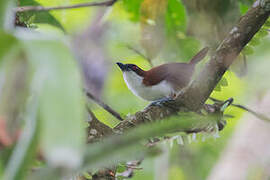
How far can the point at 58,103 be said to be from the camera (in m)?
0.44

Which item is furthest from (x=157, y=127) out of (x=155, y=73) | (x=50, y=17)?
(x=155, y=73)

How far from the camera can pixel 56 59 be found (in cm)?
47

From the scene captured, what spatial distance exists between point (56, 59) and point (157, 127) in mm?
151

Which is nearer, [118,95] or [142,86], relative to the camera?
[142,86]

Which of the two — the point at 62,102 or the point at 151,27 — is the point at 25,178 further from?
the point at 151,27

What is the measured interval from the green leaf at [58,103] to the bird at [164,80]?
159 cm

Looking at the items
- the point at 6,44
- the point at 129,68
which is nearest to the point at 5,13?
the point at 6,44

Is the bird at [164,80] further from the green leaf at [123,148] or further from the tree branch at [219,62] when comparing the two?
the green leaf at [123,148]

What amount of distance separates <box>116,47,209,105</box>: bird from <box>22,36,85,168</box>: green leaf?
1592 millimetres

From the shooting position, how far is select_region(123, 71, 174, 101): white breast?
2.28 metres

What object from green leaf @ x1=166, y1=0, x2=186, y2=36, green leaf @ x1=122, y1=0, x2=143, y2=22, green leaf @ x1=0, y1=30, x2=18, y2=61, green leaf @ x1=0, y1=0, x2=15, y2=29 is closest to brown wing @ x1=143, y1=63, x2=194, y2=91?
green leaf @ x1=166, y1=0, x2=186, y2=36

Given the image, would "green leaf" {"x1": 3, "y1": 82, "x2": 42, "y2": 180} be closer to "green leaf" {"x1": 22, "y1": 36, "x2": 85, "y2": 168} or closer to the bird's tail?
"green leaf" {"x1": 22, "y1": 36, "x2": 85, "y2": 168}

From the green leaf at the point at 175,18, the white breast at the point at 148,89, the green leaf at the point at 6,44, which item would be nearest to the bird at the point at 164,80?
the white breast at the point at 148,89

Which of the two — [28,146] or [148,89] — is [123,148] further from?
[148,89]
